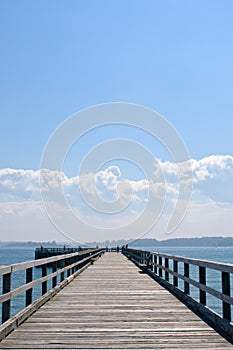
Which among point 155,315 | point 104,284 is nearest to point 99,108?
point 104,284

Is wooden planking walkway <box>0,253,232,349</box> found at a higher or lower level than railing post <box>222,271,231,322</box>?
lower

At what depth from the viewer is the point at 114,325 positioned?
25.9 feet

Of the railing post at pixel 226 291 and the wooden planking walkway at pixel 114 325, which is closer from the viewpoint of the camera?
the wooden planking walkway at pixel 114 325

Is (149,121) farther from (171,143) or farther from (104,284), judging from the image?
(104,284)

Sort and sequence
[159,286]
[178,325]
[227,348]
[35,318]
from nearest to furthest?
[227,348] < [178,325] < [35,318] < [159,286]

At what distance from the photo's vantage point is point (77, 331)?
7371 mm

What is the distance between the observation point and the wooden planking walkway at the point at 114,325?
650cm

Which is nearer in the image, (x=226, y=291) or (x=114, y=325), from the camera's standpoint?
(x=226, y=291)

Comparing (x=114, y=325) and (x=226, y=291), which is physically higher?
(x=226, y=291)

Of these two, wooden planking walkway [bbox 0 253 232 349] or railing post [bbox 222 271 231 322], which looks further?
railing post [bbox 222 271 231 322]

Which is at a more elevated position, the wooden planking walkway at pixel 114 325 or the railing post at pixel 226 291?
the railing post at pixel 226 291

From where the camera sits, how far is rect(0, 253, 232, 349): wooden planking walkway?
650 cm

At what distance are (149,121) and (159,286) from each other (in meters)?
34.2

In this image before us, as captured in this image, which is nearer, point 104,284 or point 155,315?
point 155,315
